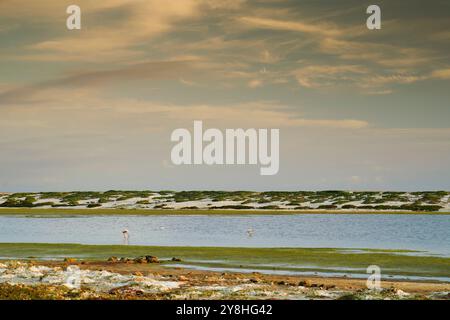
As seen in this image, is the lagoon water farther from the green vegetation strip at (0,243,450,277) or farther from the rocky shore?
the rocky shore

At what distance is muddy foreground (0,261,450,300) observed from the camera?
83.6 ft

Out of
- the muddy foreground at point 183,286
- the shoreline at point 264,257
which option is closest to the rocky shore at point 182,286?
the muddy foreground at point 183,286

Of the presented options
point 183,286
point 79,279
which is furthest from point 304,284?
point 79,279

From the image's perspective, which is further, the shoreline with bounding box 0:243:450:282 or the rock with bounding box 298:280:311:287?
the shoreline with bounding box 0:243:450:282

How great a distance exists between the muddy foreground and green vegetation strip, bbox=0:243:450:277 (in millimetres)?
4968

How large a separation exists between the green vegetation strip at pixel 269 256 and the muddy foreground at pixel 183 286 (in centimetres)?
497

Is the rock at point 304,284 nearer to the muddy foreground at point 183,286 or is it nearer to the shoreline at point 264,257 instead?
the muddy foreground at point 183,286

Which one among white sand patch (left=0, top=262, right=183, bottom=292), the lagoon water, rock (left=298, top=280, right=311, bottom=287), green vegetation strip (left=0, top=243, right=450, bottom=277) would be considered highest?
white sand patch (left=0, top=262, right=183, bottom=292)

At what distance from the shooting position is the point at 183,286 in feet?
95.0

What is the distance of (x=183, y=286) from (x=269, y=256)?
652 inches

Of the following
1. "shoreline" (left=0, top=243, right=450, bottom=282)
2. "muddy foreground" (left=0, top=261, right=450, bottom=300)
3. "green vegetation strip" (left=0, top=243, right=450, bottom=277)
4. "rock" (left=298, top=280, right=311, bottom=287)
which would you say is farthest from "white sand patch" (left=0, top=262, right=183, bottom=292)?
"green vegetation strip" (left=0, top=243, right=450, bottom=277)
